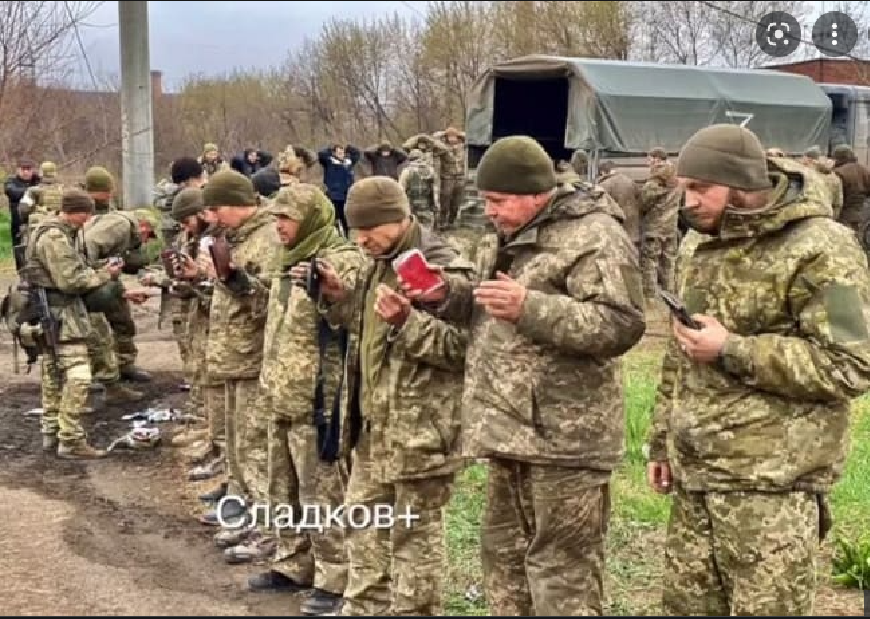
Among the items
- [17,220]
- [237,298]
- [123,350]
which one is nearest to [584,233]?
[237,298]

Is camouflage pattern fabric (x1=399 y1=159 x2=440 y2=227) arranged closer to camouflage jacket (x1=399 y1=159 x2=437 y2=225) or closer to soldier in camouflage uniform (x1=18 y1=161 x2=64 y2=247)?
camouflage jacket (x1=399 y1=159 x2=437 y2=225)

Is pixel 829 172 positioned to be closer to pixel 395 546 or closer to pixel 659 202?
pixel 659 202

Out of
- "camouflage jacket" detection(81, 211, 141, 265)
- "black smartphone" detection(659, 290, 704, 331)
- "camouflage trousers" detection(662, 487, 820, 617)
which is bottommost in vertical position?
"camouflage trousers" detection(662, 487, 820, 617)

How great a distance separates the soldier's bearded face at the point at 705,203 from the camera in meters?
3.89

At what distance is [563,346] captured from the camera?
4105 mm

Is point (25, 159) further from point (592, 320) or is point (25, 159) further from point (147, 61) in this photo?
point (592, 320)

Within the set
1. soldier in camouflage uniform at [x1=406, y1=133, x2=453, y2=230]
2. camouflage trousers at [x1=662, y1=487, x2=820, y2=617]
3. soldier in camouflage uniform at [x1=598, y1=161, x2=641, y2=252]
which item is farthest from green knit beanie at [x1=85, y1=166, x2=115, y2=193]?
soldier in camouflage uniform at [x1=406, y1=133, x2=453, y2=230]

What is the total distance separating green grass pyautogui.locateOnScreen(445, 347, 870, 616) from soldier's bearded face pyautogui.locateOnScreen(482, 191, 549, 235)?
73.9 inches

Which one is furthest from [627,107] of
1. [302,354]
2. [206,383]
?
[302,354]

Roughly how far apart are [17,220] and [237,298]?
43.5 ft

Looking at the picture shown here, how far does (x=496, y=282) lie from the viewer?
4.11 metres

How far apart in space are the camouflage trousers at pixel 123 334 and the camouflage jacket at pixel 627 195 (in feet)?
18.4

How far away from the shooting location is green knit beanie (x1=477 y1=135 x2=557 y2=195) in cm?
429

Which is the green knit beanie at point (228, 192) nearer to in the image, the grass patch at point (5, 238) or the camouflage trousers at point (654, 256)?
the camouflage trousers at point (654, 256)
